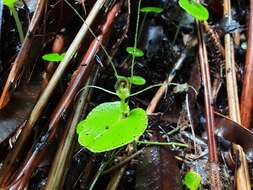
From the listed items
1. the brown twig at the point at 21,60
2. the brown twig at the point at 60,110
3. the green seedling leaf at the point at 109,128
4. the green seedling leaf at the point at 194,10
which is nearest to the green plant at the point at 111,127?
the green seedling leaf at the point at 109,128

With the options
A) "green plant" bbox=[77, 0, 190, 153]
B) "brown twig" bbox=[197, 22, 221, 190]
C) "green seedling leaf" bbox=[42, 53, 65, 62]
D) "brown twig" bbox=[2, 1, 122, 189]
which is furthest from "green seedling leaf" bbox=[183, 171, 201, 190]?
"green seedling leaf" bbox=[42, 53, 65, 62]

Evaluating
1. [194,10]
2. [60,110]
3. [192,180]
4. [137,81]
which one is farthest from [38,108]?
[194,10]

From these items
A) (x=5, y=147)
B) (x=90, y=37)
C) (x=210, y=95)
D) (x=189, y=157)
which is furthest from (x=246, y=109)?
(x=5, y=147)

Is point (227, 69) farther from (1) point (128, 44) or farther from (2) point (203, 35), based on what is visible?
(1) point (128, 44)

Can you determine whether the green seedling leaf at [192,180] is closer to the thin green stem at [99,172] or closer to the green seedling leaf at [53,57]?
the thin green stem at [99,172]

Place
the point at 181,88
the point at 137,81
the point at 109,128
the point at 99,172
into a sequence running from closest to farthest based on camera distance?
1. the point at 109,128
2. the point at 99,172
3. the point at 137,81
4. the point at 181,88

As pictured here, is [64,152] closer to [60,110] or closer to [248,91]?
[60,110]
